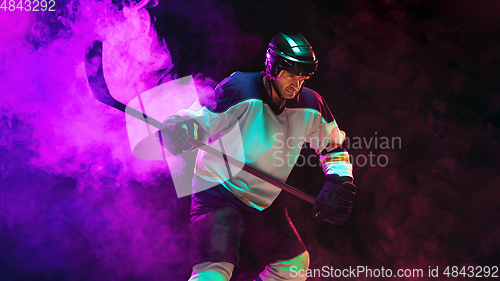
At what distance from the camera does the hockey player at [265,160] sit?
1735 mm

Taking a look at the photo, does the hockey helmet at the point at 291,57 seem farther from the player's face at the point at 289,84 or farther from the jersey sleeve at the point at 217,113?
the jersey sleeve at the point at 217,113

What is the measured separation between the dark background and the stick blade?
0.46 m

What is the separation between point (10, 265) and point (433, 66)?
3.46 meters

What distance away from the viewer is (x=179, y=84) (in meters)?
2.35

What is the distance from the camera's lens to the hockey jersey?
182cm

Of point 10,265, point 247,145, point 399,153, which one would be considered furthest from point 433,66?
point 10,265

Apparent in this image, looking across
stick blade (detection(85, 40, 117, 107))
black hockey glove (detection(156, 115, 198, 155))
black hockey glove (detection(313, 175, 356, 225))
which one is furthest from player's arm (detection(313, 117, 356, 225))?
stick blade (detection(85, 40, 117, 107))

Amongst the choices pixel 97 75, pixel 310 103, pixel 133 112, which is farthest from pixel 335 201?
pixel 97 75

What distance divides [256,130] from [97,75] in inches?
39.2

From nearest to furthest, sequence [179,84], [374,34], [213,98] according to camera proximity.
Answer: [213,98] → [179,84] → [374,34]

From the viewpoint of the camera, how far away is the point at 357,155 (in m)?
2.64

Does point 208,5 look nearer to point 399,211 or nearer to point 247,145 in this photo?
point 247,145

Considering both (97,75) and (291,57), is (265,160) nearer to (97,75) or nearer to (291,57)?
(291,57)

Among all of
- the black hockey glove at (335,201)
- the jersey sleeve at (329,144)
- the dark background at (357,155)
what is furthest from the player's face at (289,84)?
the dark background at (357,155)
